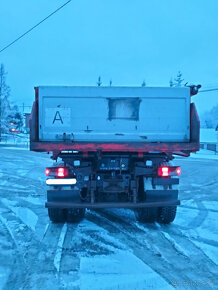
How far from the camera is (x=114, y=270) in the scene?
3.80 meters

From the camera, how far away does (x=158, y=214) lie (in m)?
5.90

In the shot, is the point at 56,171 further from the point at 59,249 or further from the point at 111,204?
the point at 59,249

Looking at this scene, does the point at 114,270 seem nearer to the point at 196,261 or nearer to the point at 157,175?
the point at 196,261

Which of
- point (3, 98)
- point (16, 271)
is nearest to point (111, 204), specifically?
point (16, 271)

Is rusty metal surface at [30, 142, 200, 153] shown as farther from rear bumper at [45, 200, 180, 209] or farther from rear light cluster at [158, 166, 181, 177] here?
rear bumper at [45, 200, 180, 209]

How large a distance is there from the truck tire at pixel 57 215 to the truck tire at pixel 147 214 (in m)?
1.58

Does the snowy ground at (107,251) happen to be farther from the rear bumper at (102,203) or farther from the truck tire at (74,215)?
the rear bumper at (102,203)

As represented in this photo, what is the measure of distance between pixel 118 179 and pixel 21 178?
673cm

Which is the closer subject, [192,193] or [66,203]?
[66,203]

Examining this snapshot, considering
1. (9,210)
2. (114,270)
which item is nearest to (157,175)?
(114,270)

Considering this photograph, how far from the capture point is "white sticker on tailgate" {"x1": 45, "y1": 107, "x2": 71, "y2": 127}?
202 inches

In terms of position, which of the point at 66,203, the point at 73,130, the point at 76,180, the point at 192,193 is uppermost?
the point at 73,130

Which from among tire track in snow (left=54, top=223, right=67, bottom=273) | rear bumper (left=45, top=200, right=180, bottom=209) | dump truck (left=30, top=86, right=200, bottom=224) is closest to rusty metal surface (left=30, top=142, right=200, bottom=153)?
dump truck (left=30, top=86, right=200, bottom=224)

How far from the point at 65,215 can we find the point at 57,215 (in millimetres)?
189
